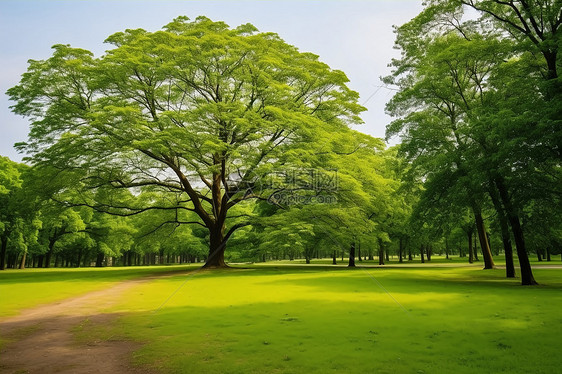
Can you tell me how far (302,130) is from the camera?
2669cm

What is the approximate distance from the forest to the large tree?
15 centimetres

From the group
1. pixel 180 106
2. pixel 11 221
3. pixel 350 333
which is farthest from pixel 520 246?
pixel 11 221

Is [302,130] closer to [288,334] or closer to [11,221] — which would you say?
[288,334]

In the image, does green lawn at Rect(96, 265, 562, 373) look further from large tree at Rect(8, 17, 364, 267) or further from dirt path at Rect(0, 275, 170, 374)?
large tree at Rect(8, 17, 364, 267)

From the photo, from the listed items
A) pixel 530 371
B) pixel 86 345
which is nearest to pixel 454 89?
pixel 530 371

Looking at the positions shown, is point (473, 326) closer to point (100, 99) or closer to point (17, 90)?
point (100, 99)

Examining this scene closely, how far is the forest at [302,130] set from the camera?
17.2 meters

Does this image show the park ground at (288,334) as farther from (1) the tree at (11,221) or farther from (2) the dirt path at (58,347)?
(1) the tree at (11,221)

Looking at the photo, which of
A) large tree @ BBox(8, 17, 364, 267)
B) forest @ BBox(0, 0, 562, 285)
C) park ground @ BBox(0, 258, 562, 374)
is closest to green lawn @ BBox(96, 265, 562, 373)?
park ground @ BBox(0, 258, 562, 374)

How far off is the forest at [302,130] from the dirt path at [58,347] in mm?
14711

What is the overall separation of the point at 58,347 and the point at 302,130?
71.7ft

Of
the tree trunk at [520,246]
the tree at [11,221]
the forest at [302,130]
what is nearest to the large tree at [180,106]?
the forest at [302,130]

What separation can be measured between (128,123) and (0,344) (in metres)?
20.0

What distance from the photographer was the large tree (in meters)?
25.4
